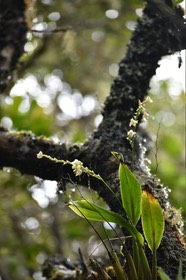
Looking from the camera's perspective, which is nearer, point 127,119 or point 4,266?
point 127,119

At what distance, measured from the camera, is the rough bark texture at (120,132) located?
1695 millimetres

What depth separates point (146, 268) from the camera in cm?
122

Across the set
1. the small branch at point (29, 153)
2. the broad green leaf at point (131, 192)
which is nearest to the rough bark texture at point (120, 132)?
the small branch at point (29, 153)

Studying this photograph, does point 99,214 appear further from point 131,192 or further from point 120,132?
point 120,132

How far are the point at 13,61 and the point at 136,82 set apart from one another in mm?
736

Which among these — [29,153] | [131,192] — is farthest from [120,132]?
[131,192]

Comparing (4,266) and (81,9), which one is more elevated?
(81,9)

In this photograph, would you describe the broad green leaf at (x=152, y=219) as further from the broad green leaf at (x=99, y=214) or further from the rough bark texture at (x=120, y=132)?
the rough bark texture at (x=120, y=132)

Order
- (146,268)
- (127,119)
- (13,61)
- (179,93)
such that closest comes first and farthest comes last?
(146,268) → (127,119) → (13,61) → (179,93)

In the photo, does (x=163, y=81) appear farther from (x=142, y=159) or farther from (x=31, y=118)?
(x=142, y=159)

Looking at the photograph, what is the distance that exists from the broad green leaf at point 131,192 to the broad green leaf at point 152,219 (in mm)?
22

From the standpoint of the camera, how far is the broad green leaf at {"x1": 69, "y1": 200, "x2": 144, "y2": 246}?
1.23 m

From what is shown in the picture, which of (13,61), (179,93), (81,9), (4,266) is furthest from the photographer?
(179,93)

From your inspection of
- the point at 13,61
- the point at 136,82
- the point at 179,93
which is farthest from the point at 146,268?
the point at 179,93
